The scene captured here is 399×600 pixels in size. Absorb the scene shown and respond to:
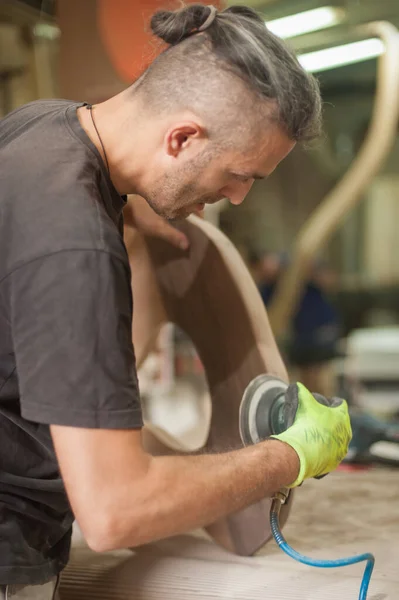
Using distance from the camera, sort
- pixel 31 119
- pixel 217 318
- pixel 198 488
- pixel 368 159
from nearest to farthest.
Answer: pixel 198 488, pixel 31 119, pixel 217 318, pixel 368 159

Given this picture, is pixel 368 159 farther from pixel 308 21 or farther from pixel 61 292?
pixel 308 21

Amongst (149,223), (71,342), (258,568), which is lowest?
(258,568)

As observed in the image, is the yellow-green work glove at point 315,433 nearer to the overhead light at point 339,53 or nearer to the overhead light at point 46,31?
the overhead light at point 46,31

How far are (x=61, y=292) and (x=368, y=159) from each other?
1.92m

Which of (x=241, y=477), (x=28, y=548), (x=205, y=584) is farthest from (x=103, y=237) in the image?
(x=205, y=584)

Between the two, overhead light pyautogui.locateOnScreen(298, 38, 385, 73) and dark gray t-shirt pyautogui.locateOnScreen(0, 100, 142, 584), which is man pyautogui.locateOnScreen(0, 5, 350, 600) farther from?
overhead light pyautogui.locateOnScreen(298, 38, 385, 73)

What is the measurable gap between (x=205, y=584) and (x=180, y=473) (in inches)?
20.1

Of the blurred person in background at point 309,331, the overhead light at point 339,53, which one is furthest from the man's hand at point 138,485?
the blurred person in background at point 309,331

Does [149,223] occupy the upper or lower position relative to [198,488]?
upper

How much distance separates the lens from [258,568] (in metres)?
1.48

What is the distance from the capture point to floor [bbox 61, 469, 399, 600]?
53.8 inches

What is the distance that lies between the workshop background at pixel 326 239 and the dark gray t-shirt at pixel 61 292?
398 mm

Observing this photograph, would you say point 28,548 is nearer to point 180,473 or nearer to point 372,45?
point 180,473

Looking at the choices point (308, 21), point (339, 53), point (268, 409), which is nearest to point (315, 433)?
point (268, 409)
